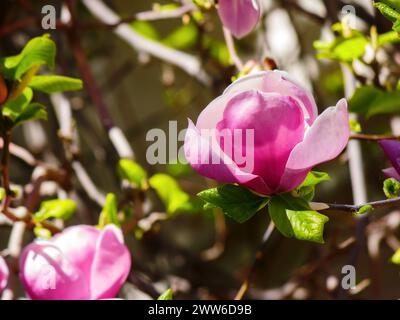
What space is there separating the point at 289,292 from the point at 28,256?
12.7 inches

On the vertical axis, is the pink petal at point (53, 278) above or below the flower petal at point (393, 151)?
below

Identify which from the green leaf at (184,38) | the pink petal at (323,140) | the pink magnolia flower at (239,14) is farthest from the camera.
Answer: the green leaf at (184,38)

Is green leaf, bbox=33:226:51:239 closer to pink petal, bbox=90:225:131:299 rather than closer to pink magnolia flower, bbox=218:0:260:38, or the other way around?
pink petal, bbox=90:225:131:299

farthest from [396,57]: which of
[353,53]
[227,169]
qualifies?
[227,169]

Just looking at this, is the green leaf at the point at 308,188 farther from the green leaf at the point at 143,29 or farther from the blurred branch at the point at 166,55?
the green leaf at the point at 143,29

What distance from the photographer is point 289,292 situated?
668 mm

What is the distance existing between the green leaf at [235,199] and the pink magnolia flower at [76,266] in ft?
0.31

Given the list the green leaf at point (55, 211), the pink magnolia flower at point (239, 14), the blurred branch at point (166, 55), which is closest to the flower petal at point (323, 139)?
the pink magnolia flower at point (239, 14)

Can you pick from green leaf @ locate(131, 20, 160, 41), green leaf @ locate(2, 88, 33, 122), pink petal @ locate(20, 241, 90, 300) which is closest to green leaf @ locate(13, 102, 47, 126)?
green leaf @ locate(2, 88, 33, 122)

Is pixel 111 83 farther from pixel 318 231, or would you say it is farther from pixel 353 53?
pixel 318 231

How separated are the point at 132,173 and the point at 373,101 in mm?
232

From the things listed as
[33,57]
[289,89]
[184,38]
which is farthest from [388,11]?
[184,38]

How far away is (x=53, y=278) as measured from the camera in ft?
1.42

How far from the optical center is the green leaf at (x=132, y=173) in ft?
1.92
